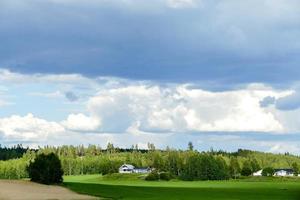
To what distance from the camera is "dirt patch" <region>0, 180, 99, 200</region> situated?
69250mm

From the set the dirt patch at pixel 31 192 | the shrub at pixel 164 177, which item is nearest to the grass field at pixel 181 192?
the dirt patch at pixel 31 192

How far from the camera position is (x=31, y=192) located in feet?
251

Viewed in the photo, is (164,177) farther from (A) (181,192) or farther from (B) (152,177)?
(A) (181,192)

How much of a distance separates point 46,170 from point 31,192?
1649 cm

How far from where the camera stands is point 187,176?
197m

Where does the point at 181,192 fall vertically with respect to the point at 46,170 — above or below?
below

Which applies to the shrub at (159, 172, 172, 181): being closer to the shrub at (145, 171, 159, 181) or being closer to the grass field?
the shrub at (145, 171, 159, 181)

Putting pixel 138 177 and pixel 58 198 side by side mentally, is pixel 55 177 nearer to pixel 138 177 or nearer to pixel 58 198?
pixel 58 198

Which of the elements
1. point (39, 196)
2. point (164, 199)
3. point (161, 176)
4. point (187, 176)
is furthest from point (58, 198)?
point (187, 176)

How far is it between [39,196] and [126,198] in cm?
1050

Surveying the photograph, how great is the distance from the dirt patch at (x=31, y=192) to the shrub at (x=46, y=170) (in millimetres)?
2773

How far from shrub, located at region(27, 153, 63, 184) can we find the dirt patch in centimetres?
277

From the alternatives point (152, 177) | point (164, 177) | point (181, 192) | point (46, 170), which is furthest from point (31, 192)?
point (164, 177)

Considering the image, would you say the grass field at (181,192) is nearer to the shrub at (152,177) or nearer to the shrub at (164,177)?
the shrub at (152,177)
